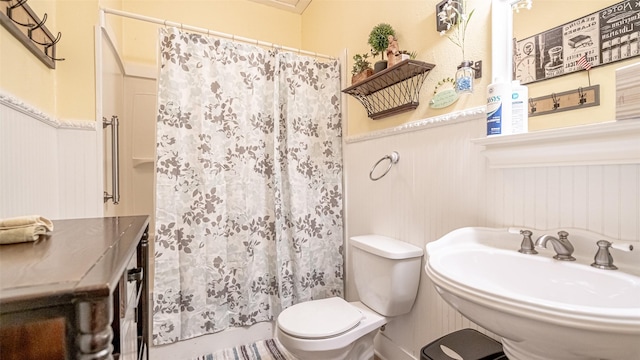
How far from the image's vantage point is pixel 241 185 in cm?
180

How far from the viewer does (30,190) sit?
110 cm

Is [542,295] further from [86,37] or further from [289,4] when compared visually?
[289,4]

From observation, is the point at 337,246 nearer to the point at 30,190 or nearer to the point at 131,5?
the point at 30,190

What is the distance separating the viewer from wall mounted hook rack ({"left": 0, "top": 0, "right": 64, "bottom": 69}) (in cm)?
91

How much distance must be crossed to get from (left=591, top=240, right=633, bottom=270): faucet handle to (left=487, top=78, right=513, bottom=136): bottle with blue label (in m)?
0.40

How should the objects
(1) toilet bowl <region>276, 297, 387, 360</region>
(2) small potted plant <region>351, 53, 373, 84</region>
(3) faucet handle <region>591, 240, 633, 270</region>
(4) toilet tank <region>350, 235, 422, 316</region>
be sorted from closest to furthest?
(3) faucet handle <region>591, 240, 633, 270</region> < (1) toilet bowl <region>276, 297, 387, 360</region> < (4) toilet tank <region>350, 235, 422, 316</region> < (2) small potted plant <region>351, 53, 373, 84</region>

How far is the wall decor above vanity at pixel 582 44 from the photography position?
0.78 m

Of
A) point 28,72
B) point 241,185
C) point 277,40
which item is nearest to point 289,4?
point 277,40

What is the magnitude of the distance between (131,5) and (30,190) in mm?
1740

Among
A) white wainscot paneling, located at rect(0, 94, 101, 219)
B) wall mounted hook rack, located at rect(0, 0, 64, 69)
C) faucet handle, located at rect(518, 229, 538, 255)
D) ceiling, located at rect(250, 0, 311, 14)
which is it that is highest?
ceiling, located at rect(250, 0, 311, 14)

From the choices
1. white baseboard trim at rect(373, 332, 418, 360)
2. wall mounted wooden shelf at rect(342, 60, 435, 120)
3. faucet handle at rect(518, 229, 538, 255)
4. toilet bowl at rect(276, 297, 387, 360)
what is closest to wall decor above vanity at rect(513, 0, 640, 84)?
wall mounted wooden shelf at rect(342, 60, 435, 120)

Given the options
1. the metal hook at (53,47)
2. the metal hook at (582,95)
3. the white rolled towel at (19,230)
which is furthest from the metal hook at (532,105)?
the metal hook at (53,47)

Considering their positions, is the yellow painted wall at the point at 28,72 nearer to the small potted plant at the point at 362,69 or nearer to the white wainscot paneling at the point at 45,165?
the white wainscot paneling at the point at 45,165

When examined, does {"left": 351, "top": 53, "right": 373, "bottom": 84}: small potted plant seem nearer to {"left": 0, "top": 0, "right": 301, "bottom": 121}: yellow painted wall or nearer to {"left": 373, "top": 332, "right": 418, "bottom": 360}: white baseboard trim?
{"left": 0, "top": 0, "right": 301, "bottom": 121}: yellow painted wall
